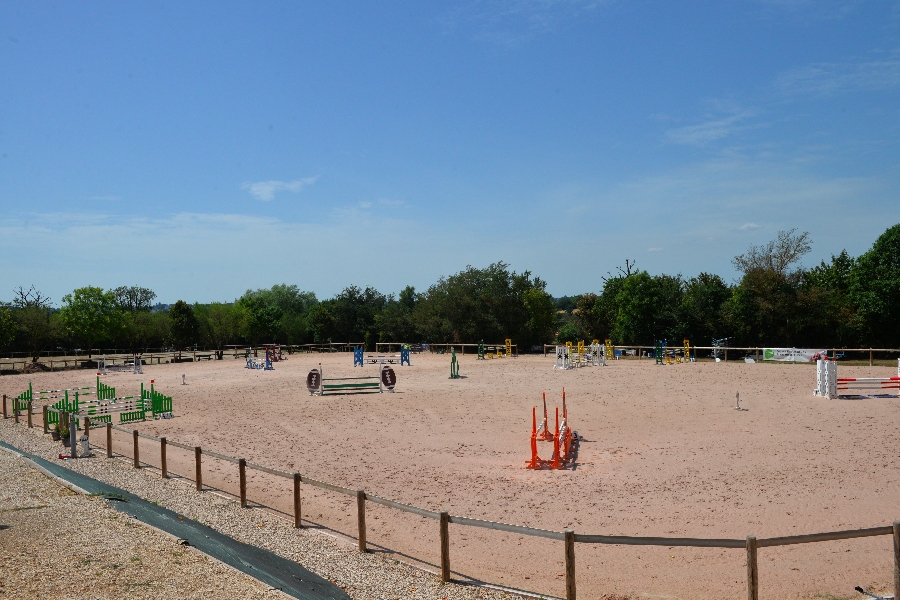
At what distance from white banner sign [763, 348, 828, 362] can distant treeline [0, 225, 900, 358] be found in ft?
18.1

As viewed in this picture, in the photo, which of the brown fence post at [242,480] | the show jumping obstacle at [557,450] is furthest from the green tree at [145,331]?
the brown fence post at [242,480]

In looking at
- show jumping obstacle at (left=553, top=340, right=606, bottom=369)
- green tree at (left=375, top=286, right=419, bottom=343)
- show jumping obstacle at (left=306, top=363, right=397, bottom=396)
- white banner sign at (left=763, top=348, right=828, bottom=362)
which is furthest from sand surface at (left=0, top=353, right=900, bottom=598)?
green tree at (left=375, top=286, right=419, bottom=343)

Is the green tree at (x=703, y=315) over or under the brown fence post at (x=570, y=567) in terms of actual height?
over

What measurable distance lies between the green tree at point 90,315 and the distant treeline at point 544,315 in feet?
0.27

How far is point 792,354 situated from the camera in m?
38.2

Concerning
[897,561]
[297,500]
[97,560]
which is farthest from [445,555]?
[897,561]

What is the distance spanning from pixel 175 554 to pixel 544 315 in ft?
170

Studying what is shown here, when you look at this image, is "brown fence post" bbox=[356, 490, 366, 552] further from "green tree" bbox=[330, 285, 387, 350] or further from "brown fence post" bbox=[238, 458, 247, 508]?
"green tree" bbox=[330, 285, 387, 350]

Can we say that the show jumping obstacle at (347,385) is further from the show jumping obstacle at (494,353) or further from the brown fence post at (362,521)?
the show jumping obstacle at (494,353)

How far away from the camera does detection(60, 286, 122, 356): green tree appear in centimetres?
5203

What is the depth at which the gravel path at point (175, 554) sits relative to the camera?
6.27m

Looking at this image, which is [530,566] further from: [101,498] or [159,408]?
[159,408]

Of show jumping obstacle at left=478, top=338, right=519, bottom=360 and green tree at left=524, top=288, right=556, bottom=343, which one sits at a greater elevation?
green tree at left=524, top=288, right=556, bottom=343

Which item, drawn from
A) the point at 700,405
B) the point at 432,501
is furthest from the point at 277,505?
the point at 700,405
